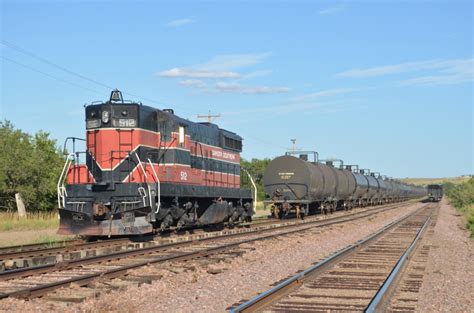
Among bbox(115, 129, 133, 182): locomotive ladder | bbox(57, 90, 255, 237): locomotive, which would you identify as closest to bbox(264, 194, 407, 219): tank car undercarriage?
bbox(57, 90, 255, 237): locomotive

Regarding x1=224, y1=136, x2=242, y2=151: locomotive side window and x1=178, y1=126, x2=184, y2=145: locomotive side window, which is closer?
x1=178, y1=126, x2=184, y2=145: locomotive side window

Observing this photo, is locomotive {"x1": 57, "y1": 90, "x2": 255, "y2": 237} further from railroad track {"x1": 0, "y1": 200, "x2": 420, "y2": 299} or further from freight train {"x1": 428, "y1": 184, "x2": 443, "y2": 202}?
freight train {"x1": 428, "y1": 184, "x2": 443, "y2": 202}

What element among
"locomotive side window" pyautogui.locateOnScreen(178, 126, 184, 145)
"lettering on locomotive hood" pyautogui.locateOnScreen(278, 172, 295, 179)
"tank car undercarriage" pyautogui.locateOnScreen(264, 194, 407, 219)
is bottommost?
"tank car undercarriage" pyautogui.locateOnScreen(264, 194, 407, 219)

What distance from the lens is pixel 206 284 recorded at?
9922mm

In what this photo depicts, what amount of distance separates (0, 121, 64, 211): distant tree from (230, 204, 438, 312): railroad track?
2460 cm

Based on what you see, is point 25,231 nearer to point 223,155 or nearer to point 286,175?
point 223,155

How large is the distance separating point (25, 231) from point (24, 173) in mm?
11709

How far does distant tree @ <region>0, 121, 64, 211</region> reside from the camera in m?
33.8

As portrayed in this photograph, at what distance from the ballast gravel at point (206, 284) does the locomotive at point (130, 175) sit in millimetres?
3164

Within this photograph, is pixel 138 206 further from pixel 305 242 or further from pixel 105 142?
pixel 305 242

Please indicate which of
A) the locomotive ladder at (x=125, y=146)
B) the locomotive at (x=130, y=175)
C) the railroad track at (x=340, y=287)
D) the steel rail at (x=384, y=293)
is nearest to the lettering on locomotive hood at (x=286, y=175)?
the locomotive at (x=130, y=175)

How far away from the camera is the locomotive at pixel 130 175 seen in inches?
635

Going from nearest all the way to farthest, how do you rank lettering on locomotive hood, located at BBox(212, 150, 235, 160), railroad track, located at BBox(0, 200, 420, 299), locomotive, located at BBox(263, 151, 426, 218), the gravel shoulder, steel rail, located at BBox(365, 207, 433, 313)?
steel rail, located at BBox(365, 207, 433, 313)
the gravel shoulder
railroad track, located at BBox(0, 200, 420, 299)
lettering on locomotive hood, located at BBox(212, 150, 235, 160)
locomotive, located at BBox(263, 151, 426, 218)

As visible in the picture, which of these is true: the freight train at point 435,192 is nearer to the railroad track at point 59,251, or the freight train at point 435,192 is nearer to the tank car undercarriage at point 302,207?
the tank car undercarriage at point 302,207
